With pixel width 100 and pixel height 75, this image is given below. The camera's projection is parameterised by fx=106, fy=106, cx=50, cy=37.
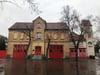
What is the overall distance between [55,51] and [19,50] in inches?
408

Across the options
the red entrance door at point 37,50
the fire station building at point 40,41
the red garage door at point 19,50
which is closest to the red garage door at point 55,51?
the fire station building at point 40,41

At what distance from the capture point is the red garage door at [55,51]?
3008 cm

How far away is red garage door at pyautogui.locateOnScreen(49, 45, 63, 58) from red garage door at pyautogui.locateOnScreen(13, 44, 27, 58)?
24.7 ft

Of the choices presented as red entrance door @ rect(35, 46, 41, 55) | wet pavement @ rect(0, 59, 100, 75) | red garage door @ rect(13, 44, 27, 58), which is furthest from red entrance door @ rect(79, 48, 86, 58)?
wet pavement @ rect(0, 59, 100, 75)

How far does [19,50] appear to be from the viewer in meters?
30.5

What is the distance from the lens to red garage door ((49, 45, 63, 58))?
30.1 metres

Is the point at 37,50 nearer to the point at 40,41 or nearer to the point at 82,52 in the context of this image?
the point at 40,41

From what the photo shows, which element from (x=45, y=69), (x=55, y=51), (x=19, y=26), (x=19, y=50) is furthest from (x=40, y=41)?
(x=45, y=69)

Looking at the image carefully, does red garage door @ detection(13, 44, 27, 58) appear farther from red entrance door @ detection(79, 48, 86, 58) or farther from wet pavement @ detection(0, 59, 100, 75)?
red entrance door @ detection(79, 48, 86, 58)

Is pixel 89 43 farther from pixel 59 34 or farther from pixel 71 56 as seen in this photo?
pixel 59 34

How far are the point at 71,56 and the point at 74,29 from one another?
393 inches

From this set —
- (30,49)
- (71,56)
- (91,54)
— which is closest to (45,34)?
(30,49)

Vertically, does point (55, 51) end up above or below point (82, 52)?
above

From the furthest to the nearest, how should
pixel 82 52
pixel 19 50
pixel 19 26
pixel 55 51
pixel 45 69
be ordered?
1. pixel 82 52
2. pixel 19 26
3. pixel 19 50
4. pixel 55 51
5. pixel 45 69
